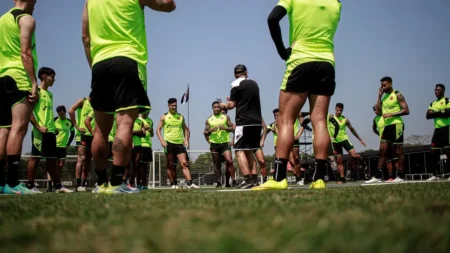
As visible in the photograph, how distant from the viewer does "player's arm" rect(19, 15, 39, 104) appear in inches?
207

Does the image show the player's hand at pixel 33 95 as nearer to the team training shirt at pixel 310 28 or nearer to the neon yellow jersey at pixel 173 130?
the team training shirt at pixel 310 28

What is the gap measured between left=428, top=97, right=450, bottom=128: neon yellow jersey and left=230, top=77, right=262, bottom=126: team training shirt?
6.41 metres

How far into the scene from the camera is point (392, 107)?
10.3 metres

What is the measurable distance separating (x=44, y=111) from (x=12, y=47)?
2.62 meters

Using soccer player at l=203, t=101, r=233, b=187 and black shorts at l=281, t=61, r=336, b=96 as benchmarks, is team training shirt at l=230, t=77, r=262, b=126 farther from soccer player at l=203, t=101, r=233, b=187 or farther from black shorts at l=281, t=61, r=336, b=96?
soccer player at l=203, t=101, r=233, b=187

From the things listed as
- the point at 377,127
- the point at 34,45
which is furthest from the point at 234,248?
the point at 377,127

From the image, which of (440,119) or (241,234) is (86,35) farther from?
(440,119)

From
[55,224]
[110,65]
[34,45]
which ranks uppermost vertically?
[34,45]

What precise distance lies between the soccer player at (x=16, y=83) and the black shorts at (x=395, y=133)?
26.3 ft

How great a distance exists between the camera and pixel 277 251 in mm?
790

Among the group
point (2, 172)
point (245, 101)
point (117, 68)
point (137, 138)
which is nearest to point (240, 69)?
point (245, 101)

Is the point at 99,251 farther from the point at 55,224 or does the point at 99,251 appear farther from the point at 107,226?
the point at 55,224

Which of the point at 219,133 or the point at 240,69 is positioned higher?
the point at 240,69

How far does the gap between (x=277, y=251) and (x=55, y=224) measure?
918 millimetres
